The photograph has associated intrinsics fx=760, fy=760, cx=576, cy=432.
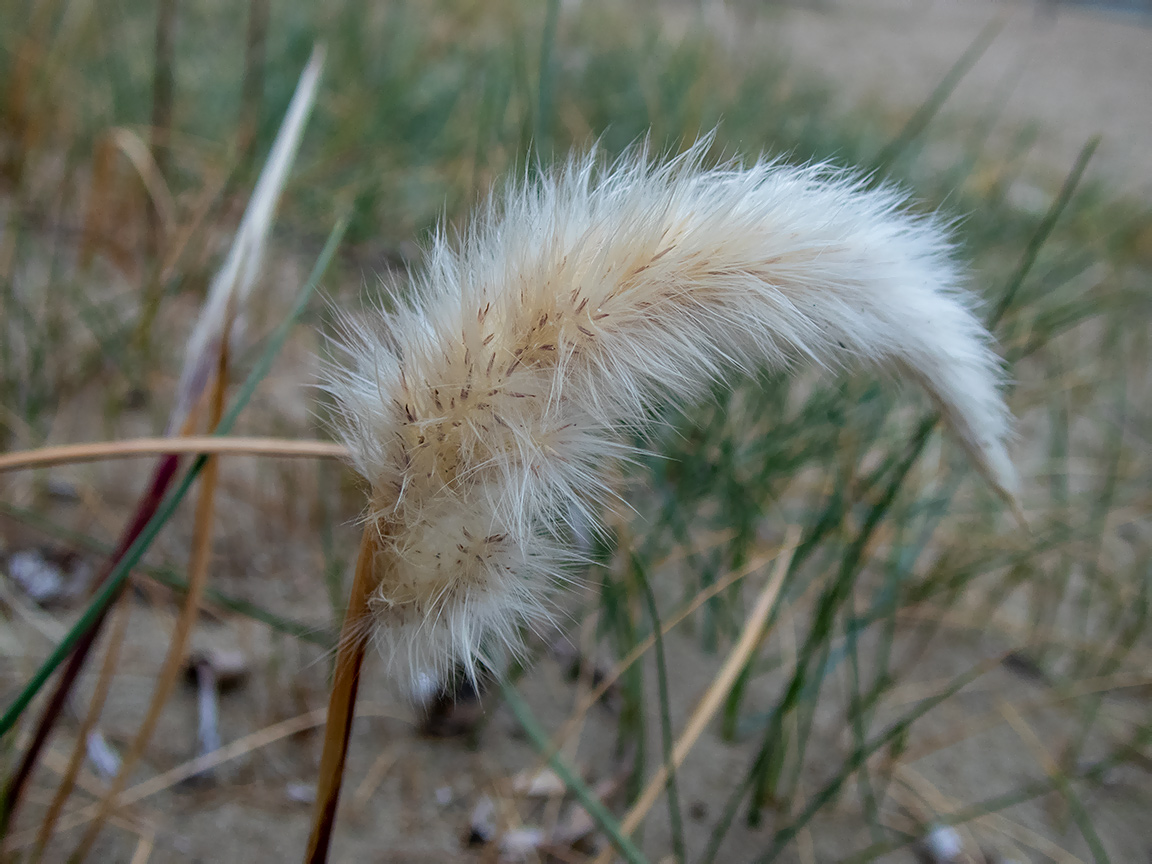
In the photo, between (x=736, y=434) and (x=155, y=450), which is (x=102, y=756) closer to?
(x=155, y=450)

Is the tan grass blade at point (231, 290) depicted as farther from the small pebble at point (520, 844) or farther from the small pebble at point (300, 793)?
the small pebble at point (520, 844)

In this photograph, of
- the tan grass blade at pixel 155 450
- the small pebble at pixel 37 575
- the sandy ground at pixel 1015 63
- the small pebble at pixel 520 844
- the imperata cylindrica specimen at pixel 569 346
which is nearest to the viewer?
the imperata cylindrica specimen at pixel 569 346

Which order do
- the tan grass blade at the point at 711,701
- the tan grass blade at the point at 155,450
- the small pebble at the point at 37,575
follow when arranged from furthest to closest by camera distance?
the small pebble at the point at 37,575, the tan grass blade at the point at 711,701, the tan grass blade at the point at 155,450

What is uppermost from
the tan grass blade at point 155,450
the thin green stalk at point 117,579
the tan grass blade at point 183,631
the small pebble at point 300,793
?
the tan grass blade at point 155,450

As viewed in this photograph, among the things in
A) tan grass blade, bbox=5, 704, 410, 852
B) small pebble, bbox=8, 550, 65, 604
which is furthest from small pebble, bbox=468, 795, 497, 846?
small pebble, bbox=8, 550, 65, 604

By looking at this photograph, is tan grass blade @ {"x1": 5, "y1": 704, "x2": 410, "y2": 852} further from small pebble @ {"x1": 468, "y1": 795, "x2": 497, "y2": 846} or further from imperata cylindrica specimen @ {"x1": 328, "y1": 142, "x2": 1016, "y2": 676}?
imperata cylindrica specimen @ {"x1": 328, "y1": 142, "x2": 1016, "y2": 676}

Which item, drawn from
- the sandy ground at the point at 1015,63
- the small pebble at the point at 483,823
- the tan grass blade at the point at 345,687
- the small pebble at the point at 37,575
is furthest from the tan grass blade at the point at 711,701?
the sandy ground at the point at 1015,63

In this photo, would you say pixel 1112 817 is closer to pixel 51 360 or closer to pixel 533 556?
pixel 533 556

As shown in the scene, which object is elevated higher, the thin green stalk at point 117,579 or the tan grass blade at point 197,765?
the thin green stalk at point 117,579
